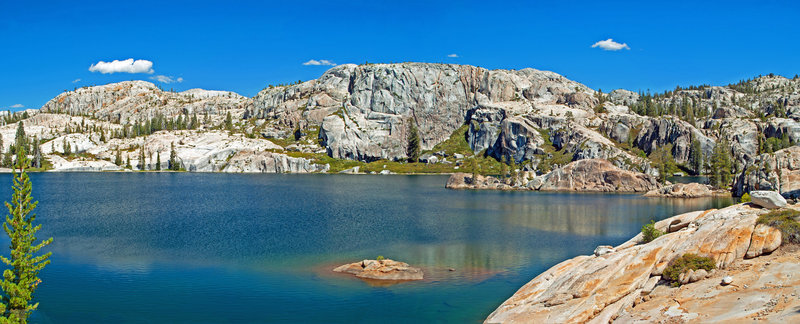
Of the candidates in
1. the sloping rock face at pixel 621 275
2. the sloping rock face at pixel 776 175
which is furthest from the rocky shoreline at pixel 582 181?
the sloping rock face at pixel 621 275

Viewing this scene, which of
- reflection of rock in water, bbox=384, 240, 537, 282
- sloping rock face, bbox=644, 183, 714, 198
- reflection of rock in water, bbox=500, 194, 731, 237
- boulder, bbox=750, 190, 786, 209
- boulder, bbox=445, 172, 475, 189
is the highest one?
boulder, bbox=750, 190, 786, 209

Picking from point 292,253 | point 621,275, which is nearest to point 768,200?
point 621,275

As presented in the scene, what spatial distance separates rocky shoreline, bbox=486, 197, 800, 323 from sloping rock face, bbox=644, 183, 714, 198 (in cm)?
11144

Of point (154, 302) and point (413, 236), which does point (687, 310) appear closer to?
point (154, 302)

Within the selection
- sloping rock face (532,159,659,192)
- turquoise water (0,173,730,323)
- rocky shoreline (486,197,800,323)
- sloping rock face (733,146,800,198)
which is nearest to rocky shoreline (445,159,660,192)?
sloping rock face (532,159,659,192)

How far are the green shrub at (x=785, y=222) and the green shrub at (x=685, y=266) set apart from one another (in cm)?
504

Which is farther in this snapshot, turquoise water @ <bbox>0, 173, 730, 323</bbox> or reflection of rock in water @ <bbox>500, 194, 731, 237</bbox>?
reflection of rock in water @ <bbox>500, 194, 731, 237</bbox>

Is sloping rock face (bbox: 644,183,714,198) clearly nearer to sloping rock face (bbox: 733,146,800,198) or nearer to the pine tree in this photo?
sloping rock face (bbox: 733,146,800,198)

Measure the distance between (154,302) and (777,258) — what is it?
43.2 m

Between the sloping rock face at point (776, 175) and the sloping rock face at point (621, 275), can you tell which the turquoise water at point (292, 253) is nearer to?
the sloping rock face at point (621, 275)

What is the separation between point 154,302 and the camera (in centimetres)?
3928

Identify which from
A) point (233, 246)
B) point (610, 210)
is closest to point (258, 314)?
point (233, 246)

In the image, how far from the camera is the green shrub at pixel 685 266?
1161 inches

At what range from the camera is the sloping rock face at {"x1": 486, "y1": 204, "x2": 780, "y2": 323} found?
98.0ft
